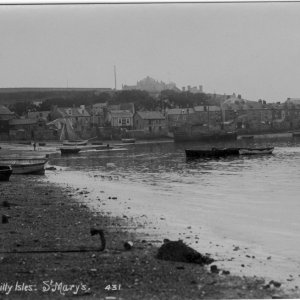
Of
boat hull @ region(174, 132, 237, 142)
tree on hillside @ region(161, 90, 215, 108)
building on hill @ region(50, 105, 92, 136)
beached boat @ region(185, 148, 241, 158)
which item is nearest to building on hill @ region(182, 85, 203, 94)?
tree on hillside @ region(161, 90, 215, 108)

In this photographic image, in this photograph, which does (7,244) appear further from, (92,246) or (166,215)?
(166,215)

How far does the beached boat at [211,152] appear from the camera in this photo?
35.1 meters

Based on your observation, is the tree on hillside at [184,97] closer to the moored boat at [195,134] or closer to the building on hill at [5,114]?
the building on hill at [5,114]

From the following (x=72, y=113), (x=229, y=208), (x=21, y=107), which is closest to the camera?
(x=21, y=107)

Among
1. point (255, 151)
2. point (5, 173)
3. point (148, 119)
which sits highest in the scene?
point (148, 119)

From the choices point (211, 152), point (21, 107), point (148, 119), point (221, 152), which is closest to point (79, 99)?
point (21, 107)

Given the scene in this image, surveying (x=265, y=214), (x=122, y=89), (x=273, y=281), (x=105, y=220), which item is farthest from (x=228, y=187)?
(x=273, y=281)

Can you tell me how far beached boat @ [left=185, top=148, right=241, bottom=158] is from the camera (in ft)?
115

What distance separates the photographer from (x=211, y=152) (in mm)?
35844

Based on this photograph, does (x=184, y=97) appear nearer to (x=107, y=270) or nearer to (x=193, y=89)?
(x=193, y=89)

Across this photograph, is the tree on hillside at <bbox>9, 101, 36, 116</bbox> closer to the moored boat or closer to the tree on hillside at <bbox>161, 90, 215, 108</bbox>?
the tree on hillside at <bbox>161, 90, 215, 108</bbox>

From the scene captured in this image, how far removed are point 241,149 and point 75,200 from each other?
24915 millimetres

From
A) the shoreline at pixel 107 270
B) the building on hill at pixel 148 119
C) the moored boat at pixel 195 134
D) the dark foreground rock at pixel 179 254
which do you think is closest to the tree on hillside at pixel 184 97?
the building on hill at pixel 148 119

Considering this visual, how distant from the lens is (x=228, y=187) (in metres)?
17.6
